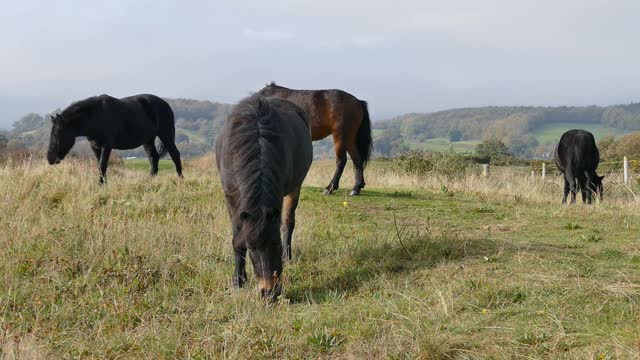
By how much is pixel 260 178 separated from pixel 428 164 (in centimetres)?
1547

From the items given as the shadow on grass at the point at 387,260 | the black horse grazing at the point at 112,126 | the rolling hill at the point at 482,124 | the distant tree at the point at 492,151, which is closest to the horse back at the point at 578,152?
the shadow on grass at the point at 387,260

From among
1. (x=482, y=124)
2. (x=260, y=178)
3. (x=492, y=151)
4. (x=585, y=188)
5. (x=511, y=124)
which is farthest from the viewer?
(x=482, y=124)

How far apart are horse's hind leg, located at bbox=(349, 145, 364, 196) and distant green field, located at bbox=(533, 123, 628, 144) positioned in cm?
8907

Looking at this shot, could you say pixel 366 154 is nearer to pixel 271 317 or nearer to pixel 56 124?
pixel 56 124

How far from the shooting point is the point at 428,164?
66.0 ft

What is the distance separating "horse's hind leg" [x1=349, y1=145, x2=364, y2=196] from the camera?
12.0 metres

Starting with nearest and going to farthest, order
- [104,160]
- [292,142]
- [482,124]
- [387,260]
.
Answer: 1. [292,142]
2. [387,260]
3. [104,160]
4. [482,124]

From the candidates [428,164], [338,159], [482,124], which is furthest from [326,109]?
[482,124]

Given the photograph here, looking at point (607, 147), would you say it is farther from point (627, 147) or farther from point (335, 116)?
point (335, 116)

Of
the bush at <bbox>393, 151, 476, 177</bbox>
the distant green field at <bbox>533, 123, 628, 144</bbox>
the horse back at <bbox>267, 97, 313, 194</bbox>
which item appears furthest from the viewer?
the distant green field at <bbox>533, 123, 628, 144</bbox>

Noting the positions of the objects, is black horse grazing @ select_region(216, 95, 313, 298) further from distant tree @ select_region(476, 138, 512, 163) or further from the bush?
distant tree @ select_region(476, 138, 512, 163)

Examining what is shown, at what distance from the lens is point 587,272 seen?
5.85 meters

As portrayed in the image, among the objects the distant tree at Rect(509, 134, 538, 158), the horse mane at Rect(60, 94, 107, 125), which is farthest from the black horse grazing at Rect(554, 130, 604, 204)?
the distant tree at Rect(509, 134, 538, 158)

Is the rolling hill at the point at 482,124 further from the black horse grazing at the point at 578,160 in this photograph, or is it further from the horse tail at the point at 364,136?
the horse tail at the point at 364,136
